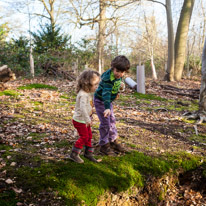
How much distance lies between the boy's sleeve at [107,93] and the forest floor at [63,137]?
1014 millimetres

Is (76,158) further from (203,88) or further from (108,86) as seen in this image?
(203,88)

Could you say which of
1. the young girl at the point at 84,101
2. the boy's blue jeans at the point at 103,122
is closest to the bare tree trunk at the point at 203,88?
the boy's blue jeans at the point at 103,122

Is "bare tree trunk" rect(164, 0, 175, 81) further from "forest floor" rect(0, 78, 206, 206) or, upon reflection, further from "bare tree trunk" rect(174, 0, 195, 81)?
"forest floor" rect(0, 78, 206, 206)

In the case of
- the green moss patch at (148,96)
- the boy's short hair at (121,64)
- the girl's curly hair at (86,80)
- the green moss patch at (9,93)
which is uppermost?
the boy's short hair at (121,64)

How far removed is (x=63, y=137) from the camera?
4.50m

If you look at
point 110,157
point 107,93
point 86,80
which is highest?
point 86,80

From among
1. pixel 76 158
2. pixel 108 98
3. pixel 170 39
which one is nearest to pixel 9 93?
pixel 76 158

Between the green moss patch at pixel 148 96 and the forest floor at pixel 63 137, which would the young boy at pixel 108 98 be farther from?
the green moss patch at pixel 148 96

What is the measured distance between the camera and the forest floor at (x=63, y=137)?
2777 mm

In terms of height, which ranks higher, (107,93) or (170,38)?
(170,38)

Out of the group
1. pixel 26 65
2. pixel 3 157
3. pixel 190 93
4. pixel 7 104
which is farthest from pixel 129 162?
pixel 26 65

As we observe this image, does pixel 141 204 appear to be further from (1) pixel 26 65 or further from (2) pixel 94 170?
(1) pixel 26 65

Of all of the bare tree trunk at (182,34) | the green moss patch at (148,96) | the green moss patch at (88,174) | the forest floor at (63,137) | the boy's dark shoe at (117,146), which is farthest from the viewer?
the bare tree trunk at (182,34)

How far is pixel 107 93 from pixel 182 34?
12825 mm
